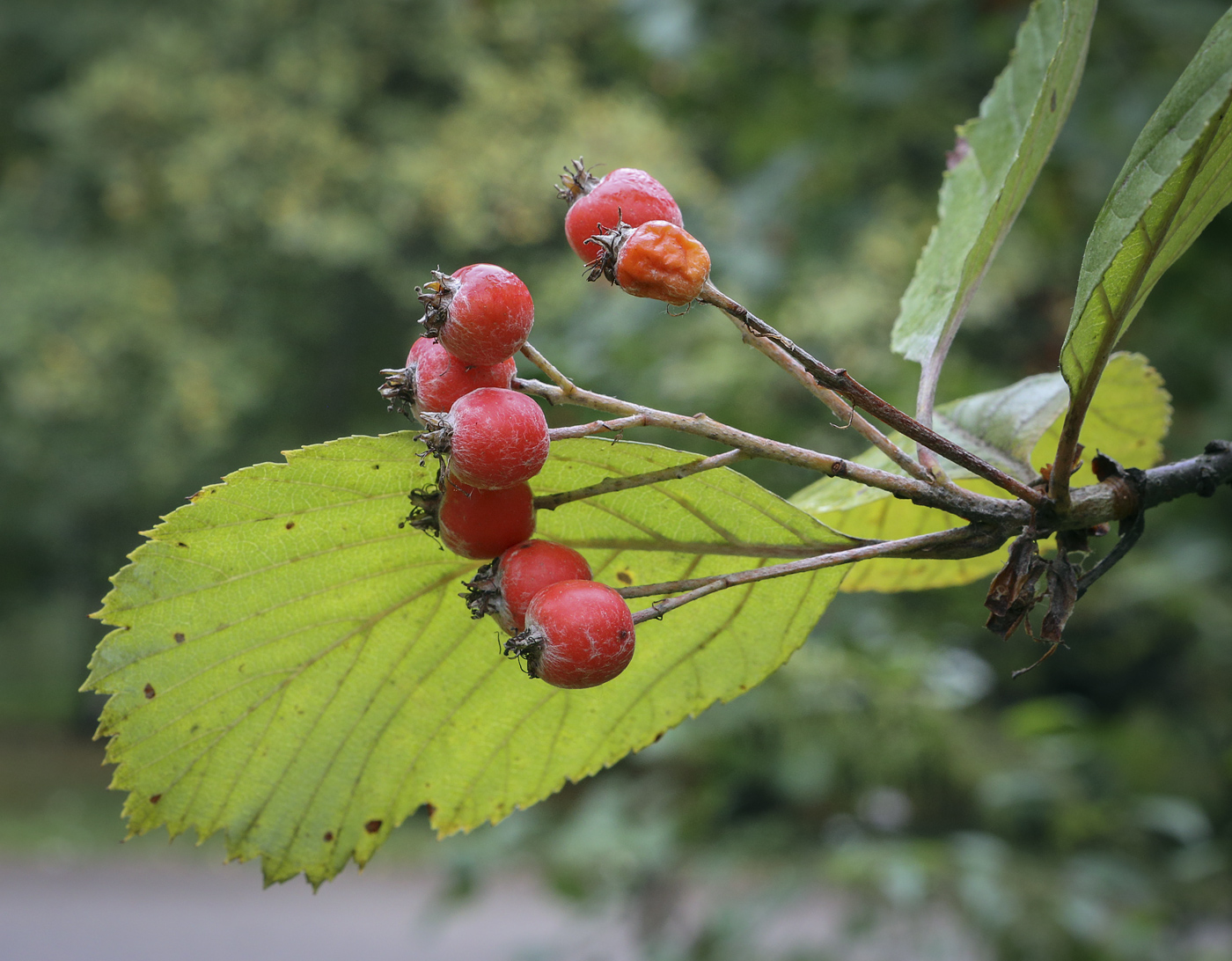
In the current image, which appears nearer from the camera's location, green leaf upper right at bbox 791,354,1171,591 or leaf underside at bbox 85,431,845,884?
leaf underside at bbox 85,431,845,884

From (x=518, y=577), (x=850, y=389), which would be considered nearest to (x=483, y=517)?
(x=518, y=577)

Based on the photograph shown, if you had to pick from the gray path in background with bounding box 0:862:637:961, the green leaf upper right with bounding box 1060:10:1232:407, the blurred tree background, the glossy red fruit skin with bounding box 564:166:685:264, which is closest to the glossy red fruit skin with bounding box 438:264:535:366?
the glossy red fruit skin with bounding box 564:166:685:264

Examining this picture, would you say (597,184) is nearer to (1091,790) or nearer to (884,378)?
(884,378)

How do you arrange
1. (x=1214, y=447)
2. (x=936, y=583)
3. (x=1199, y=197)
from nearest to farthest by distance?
(x=1199, y=197) → (x=1214, y=447) → (x=936, y=583)

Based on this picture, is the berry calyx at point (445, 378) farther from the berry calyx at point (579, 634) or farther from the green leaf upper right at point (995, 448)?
the green leaf upper right at point (995, 448)

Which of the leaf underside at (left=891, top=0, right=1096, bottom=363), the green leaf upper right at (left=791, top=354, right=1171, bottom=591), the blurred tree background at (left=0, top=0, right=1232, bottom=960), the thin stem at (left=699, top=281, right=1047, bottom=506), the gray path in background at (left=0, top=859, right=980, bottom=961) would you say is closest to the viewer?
the thin stem at (left=699, top=281, right=1047, bottom=506)

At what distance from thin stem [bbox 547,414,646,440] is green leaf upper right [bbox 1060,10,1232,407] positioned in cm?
32

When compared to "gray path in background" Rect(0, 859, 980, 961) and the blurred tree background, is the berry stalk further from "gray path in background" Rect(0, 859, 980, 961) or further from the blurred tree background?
"gray path in background" Rect(0, 859, 980, 961)

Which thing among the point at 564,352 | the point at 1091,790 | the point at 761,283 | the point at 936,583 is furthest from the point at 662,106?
the point at 936,583

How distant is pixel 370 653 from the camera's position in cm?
91

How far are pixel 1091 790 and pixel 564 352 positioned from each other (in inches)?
109

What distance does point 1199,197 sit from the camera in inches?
29.4

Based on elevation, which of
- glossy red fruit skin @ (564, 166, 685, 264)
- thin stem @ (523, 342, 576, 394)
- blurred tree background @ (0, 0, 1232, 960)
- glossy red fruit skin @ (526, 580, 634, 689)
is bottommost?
glossy red fruit skin @ (526, 580, 634, 689)

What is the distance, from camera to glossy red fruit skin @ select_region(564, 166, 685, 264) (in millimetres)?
786
